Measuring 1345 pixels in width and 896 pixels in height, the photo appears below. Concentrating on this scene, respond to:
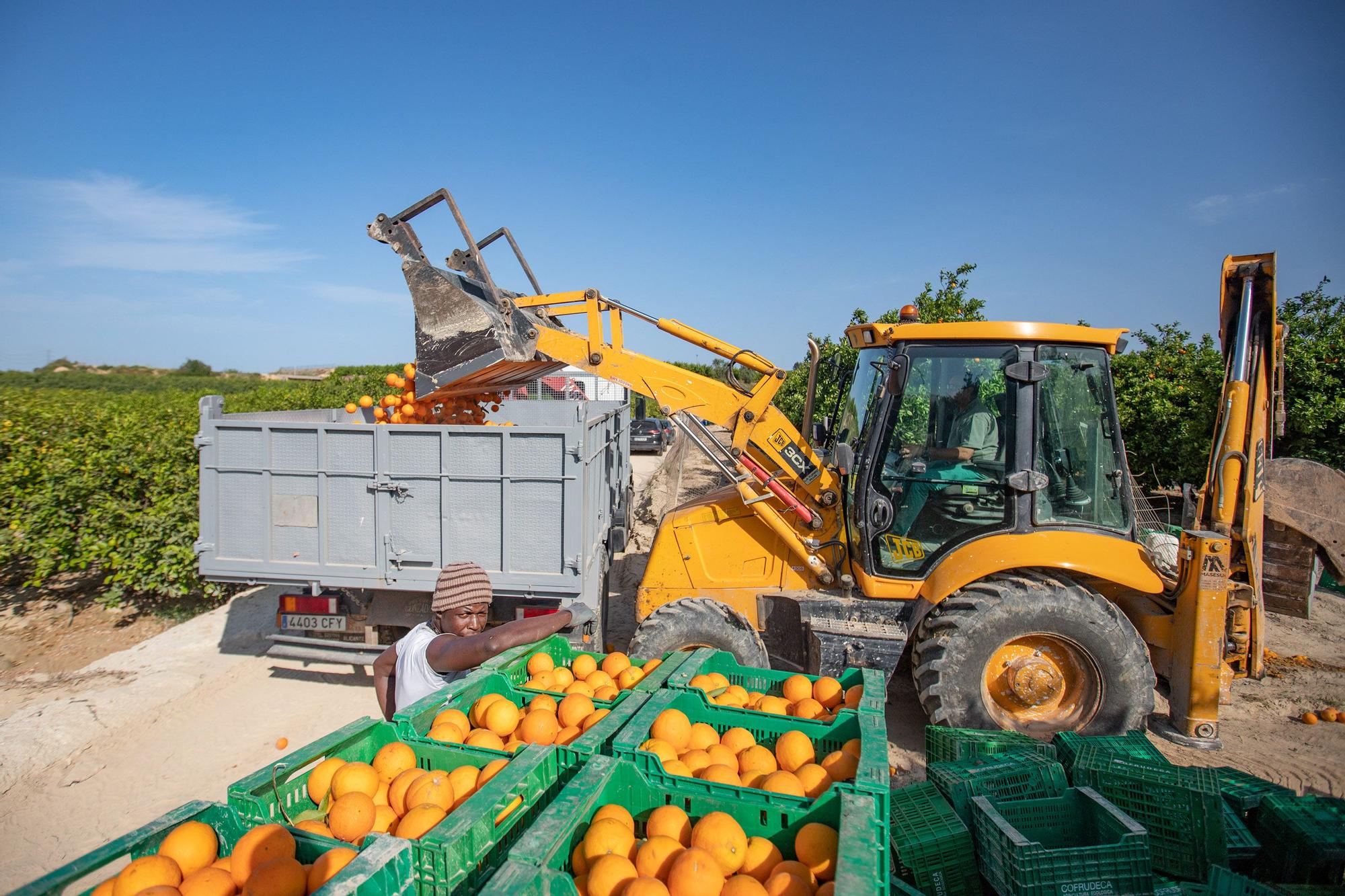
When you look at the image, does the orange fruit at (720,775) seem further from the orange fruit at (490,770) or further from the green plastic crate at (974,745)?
the green plastic crate at (974,745)

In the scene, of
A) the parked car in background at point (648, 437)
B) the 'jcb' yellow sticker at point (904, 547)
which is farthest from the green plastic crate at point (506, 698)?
the parked car in background at point (648, 437)

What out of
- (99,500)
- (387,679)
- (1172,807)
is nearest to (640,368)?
(387,679)

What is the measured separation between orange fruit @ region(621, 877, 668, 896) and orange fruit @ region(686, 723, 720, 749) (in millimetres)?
813

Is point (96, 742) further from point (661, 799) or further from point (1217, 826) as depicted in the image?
point (1217, 826)

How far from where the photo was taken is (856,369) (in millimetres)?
4988

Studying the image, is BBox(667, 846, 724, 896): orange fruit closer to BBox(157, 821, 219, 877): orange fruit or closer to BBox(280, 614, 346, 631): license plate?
BBox(157, 821, 219, 877): orange fruit

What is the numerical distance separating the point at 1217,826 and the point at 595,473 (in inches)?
159

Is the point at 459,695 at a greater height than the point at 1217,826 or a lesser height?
greater

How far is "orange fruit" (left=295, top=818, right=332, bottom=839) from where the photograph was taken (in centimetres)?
192

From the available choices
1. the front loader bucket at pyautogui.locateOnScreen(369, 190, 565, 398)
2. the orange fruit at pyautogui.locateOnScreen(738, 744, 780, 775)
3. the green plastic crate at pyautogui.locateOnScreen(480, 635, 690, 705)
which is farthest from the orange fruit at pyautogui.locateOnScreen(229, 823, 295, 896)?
the front loader bucket at pyautogui.locateOnScreen(369, 190, 565, 398)

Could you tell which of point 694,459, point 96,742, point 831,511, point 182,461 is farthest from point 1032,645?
point 694,459

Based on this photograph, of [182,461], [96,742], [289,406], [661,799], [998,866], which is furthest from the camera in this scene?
[289,406]

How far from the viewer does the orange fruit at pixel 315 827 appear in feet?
6.31

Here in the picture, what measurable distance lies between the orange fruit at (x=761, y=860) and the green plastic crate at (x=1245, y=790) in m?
2.36
